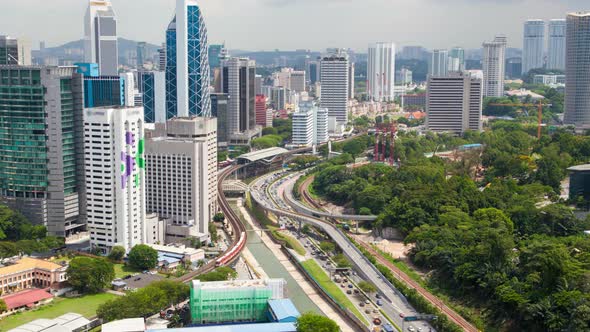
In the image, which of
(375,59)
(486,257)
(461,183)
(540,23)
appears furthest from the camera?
(540,23)

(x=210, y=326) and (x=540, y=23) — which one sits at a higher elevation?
(x=540, y=23)

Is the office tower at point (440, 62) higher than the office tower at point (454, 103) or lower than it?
higher

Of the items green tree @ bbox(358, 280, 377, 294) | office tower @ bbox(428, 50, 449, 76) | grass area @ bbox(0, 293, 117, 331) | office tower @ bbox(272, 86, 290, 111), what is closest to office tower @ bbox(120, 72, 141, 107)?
grass area @ bbox(0, 293, 117, 331)

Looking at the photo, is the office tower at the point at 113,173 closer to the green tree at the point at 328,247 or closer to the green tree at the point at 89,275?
the green tree at the point at 89,275

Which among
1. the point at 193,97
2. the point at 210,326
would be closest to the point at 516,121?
the point at 193,97

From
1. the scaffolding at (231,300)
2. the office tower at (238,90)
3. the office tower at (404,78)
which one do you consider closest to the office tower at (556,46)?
the office tower at (404,78)

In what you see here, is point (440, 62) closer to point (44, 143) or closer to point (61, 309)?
point (44, 143)

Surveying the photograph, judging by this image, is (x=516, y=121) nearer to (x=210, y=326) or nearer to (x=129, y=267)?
(x=129, y=267)
